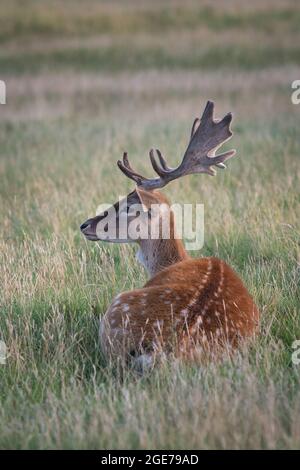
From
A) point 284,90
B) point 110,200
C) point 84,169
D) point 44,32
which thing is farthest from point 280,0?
point 110,200

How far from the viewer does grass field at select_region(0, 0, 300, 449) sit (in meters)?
4.48

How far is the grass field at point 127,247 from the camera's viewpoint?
14.7ft

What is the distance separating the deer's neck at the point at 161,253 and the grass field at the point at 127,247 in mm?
295

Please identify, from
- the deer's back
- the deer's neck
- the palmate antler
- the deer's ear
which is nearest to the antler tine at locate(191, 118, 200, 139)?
the palmate antler

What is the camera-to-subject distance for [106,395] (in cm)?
476

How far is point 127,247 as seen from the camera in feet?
25.4

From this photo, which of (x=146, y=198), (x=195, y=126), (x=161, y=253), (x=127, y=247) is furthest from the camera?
(x=127, y=247)

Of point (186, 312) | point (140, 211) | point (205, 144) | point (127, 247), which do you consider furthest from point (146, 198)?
point (127, 247)

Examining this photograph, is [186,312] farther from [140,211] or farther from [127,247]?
[127,247]

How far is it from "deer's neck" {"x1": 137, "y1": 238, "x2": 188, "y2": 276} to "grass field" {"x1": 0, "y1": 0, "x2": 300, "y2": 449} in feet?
0.97

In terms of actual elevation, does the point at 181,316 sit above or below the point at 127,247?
below

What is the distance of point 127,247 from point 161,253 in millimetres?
1399
